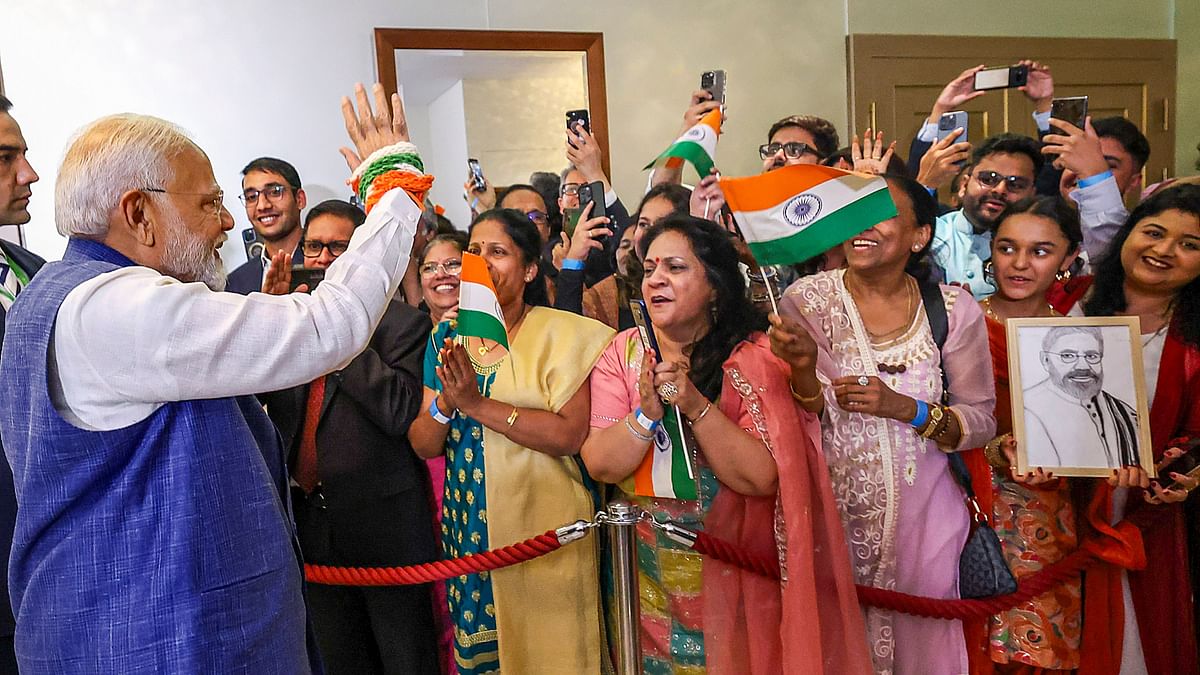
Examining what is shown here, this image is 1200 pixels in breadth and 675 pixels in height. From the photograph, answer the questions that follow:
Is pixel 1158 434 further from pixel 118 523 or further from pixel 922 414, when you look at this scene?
pixel 118 523

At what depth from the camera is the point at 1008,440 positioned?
219 cm

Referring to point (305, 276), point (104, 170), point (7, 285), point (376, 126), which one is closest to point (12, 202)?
point (7, 285)

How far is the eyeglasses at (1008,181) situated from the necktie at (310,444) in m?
2.23

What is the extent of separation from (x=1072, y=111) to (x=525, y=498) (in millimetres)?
2100

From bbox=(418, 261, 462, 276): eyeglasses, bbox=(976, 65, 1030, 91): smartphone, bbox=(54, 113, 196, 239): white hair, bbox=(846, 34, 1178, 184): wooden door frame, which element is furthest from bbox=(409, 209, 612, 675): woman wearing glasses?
bbox=(846, 34, 1178, 184): wooden door frame

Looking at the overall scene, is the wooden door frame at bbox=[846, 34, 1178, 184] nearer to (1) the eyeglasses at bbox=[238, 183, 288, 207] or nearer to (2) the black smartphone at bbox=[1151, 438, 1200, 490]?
(1) the eyeglasses at bbox=[238, 183, 288, 207]

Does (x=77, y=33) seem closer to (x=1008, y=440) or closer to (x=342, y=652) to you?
(x=342, y=652)

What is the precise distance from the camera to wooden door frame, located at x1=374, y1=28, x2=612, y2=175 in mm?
4332

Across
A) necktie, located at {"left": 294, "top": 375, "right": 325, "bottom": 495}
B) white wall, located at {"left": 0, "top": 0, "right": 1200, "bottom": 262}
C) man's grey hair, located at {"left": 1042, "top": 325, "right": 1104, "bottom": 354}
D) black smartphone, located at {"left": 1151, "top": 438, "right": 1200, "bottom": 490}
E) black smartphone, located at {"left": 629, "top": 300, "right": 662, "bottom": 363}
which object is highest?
white wall, located at {"left": 0, "top": 0, "right": 1200, "bottom": 262}

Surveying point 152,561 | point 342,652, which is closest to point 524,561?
point 342,652

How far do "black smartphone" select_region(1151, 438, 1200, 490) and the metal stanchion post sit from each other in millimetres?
1257

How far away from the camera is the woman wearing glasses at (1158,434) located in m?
2.22

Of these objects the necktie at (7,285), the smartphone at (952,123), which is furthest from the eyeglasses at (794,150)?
the necktie at (7,285)

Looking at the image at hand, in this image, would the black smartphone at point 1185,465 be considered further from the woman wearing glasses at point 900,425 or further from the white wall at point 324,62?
the white wall at point 324,62
